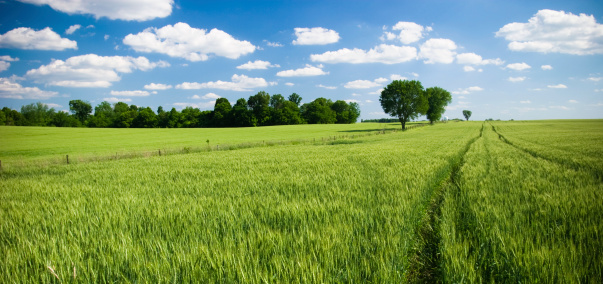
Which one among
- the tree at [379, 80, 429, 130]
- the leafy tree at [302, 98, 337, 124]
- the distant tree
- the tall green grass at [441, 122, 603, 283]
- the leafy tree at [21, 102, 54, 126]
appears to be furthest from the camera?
the distant tree

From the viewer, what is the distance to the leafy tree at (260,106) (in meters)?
109

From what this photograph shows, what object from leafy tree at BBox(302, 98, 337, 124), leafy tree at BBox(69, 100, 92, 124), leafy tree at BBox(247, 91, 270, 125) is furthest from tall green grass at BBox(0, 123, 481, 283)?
leafy tree at BBox(69, 100, 92, 124)

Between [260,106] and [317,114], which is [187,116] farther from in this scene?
[317,114]

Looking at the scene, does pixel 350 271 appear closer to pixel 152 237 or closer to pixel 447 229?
pixel 447 229

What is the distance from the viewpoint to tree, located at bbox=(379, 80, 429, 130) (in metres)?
69.2

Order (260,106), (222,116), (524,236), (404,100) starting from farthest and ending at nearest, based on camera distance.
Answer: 1. (260,106)
2. (222,116)
3. (404,100)
4. (524,236)

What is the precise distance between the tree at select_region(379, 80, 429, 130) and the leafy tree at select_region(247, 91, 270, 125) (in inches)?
2125

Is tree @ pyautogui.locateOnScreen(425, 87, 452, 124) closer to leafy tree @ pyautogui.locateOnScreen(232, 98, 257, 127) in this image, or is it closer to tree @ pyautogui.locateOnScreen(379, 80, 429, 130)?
tree @ pyautogui.locateOnScreen(379, 80, 429, 130)

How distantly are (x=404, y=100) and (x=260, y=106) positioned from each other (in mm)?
63373

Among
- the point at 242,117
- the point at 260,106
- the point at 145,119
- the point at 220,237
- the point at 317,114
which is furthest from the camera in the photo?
the point at 317,114

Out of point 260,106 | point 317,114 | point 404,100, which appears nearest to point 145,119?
point 260,106

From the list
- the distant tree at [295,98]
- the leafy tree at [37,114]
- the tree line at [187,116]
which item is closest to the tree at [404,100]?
the tree line at [187,116]

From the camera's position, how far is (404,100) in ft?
226

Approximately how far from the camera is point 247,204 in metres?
5.81
